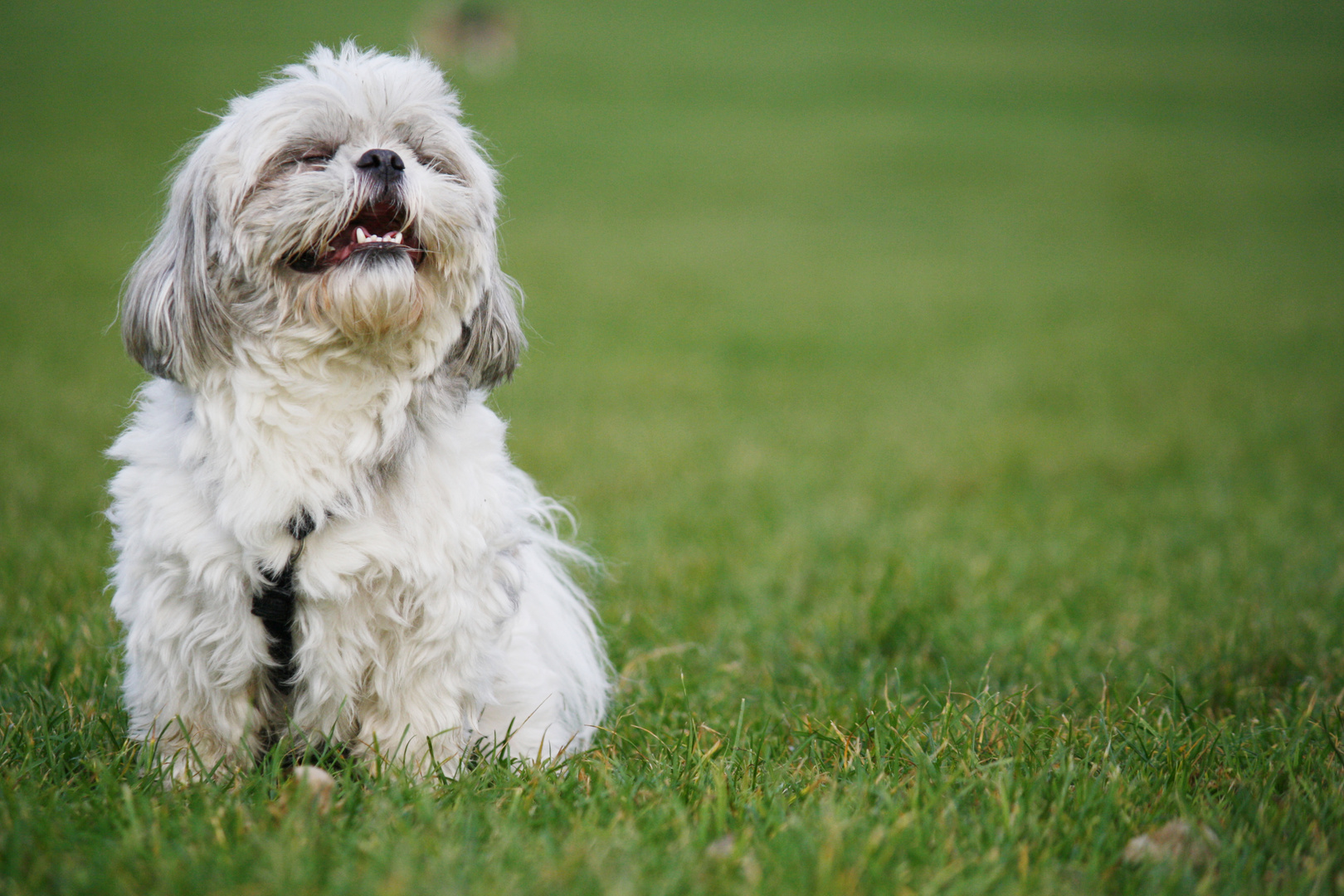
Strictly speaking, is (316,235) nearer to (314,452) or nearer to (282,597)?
(314,452)

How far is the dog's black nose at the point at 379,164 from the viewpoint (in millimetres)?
2416

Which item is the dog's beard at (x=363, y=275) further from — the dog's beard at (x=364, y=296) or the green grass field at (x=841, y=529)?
the green grass field at (x=841, y=529)

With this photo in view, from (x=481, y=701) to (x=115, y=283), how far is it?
447 inches

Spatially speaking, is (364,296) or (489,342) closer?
(364,296)

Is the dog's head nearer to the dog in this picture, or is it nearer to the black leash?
the dog

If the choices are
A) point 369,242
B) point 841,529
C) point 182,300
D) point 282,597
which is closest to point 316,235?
point 369,242

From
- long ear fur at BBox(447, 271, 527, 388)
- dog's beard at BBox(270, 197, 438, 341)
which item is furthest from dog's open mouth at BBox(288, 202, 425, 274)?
long ear fur at BBox(447, 271, 527, 388)

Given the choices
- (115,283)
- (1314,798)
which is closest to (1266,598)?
(1314,798)

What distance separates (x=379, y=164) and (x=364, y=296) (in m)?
0.31

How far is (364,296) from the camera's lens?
7.75 feet

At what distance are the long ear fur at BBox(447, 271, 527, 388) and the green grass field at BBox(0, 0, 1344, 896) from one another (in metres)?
0.55

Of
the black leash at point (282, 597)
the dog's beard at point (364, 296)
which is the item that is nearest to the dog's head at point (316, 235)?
the dog's beard at point (364, 296)

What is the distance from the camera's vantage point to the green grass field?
2.07m

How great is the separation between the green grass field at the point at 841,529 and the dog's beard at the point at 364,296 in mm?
739
